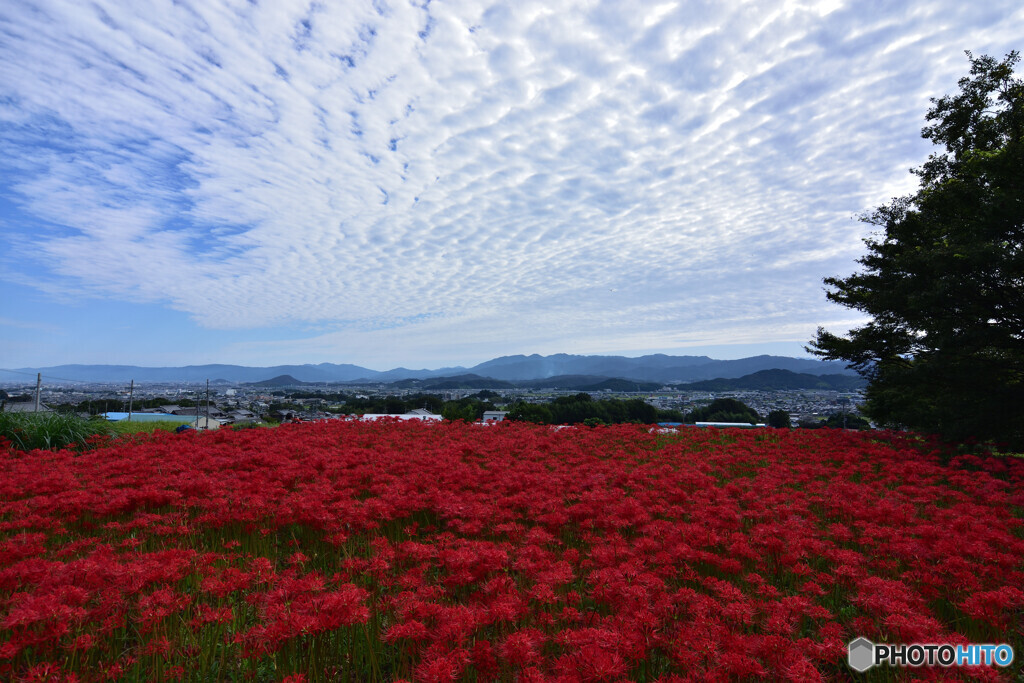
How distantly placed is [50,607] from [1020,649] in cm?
791

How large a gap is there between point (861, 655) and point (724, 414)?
96.2ft

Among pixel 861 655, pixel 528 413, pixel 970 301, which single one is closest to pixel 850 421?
pixel 970 301

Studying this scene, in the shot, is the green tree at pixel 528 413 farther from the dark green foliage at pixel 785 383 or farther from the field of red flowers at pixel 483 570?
the dark green foliage at pixel 785 383

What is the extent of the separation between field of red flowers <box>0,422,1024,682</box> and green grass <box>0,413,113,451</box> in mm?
3355

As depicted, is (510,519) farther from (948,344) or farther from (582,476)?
(948,344)

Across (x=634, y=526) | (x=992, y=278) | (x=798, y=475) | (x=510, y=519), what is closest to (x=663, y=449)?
(x=798, y=475)

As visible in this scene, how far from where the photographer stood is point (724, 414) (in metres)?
30.6

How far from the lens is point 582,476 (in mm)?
8531

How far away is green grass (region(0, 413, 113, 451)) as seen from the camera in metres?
12.1

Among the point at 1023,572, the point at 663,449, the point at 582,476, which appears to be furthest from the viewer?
the point at 663,449

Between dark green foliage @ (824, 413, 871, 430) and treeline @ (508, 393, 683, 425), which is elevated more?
treeline @ (508, 393, 683, 425)

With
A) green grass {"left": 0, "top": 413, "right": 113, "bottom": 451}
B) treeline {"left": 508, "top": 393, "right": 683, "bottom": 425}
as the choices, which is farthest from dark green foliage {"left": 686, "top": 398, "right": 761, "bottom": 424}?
green grass {"left": 0, "top": 413, "right": 113, "bottom": 451}

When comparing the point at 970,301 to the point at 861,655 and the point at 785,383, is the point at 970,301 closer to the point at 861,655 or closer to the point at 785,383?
the point at 861,655

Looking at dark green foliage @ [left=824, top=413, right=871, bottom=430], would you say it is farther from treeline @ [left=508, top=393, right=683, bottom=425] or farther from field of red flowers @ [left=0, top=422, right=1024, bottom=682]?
field of red flowers @ [left=0, top=422, right=1024, bottom=682]
